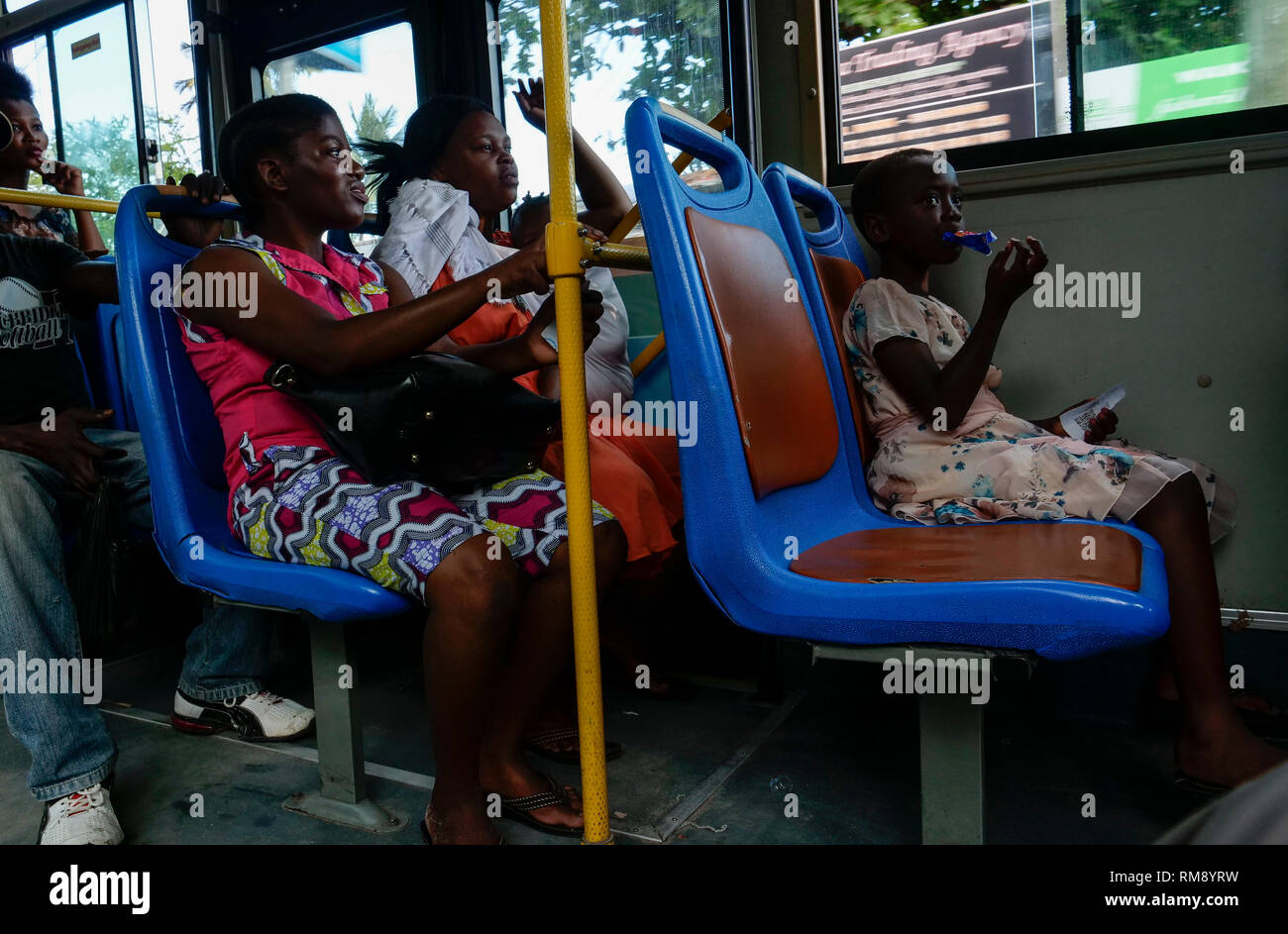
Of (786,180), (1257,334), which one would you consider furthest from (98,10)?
(1257,334)

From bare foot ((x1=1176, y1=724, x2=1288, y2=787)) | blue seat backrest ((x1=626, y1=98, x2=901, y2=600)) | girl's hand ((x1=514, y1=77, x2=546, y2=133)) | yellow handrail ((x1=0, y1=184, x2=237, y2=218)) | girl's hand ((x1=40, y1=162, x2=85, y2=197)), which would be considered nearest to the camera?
blue seat backrest ((x1=626, y1=98, x2=901, y2=600))

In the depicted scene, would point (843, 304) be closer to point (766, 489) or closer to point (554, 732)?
point (766, 489)

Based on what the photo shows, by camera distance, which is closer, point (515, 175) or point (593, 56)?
point (515, 175)

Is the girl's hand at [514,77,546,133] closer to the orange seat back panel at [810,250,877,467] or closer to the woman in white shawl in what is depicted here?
the woman in white shawl

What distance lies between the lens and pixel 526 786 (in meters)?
1.52

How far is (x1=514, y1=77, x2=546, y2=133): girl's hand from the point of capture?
230 cm

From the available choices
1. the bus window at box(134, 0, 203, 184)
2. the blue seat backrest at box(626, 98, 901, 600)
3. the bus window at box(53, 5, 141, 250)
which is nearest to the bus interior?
the blue seat backrest at box(626, 98, 901, 600)

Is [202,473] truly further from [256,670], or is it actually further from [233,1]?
[233,1]

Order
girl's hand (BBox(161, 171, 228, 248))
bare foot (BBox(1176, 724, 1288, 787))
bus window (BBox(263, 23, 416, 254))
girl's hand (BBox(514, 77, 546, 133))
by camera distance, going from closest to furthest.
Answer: bare foot (BBox(1176, 724, 1288, 787)) → girl's hand (BBox(161, 171, 228, 248)) → girl's hand (BBox(514, 77, 546, 133)) → bus window (BBox(263, 23, 416, 254))

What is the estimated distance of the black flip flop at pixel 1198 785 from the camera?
4.51 feet

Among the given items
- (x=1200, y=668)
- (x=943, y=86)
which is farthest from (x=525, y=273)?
(x=943, y=86)

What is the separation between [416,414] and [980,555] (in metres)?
0.83

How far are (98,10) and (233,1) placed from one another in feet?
2.03

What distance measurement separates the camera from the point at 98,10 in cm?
351
